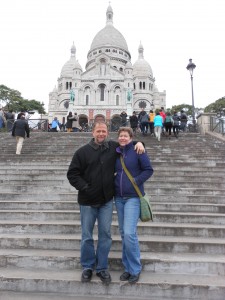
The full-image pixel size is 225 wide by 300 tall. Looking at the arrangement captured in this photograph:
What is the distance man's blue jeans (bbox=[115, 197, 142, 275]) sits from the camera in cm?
306

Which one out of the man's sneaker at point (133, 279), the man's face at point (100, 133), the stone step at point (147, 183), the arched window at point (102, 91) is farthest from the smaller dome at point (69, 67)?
the man's sneaker at point (133, 279)

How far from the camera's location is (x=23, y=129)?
9.41 meters

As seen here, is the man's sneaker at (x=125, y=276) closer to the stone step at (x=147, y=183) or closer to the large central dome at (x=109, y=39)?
the stone step at (x=147, y=183)

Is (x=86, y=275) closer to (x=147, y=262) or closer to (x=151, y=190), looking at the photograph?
(x=147, y=262)

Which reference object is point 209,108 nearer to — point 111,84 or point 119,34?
point 111,84

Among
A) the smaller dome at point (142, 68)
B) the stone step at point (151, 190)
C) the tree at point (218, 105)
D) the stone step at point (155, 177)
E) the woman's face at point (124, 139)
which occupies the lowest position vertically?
the stone step at point (151, 190)

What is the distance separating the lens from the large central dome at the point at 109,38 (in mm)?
70375

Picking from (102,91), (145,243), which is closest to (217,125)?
(145,243)

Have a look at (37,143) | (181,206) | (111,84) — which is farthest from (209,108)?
(181,206)

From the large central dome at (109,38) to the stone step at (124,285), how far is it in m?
72.3

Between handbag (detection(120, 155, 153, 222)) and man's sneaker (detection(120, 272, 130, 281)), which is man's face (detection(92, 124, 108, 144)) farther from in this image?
man's sneaker (detection(120, 272, 130, 281))

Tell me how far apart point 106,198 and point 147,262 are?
1.12 metres

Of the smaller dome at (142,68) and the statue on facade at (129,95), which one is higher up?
the smaller dome at (142,68)

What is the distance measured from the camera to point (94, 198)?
3.11 m
